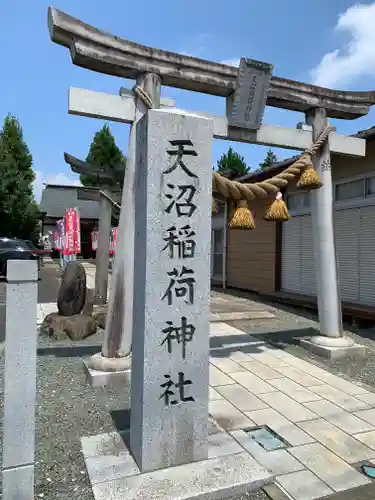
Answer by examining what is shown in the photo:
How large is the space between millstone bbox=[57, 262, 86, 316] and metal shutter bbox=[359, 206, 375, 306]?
20.2 feet

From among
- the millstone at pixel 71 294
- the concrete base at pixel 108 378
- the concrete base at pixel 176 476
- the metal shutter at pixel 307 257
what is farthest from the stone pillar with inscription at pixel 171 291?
the metal shutter at pixel 307 257

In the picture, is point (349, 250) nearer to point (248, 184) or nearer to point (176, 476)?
point (248, 184)

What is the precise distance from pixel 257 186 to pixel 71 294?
440 cm

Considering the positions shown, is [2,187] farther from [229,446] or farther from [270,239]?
[229,446]

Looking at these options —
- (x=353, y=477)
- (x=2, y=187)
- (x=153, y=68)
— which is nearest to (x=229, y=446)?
(x=353, y=477)

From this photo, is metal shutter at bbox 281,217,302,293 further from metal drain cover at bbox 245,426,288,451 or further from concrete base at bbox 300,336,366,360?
metal drain cover at bbox 245,426,288,451

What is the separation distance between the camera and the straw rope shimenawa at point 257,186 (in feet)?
15.6

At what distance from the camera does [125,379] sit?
194 inches

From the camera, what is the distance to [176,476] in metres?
2.93

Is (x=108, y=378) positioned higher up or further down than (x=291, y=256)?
further down

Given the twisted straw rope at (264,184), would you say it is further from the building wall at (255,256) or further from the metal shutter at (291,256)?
the building wall at (255,256)

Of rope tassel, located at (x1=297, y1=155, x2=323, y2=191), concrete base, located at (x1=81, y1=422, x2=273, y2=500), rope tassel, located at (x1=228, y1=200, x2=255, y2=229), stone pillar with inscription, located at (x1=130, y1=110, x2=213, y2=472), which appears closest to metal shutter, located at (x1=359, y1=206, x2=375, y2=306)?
rope tassel, located at (x1=297, y1=155, x2=323, y2=191)

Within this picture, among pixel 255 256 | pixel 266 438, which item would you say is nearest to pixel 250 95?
pixel 266 438

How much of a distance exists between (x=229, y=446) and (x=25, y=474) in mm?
1700
